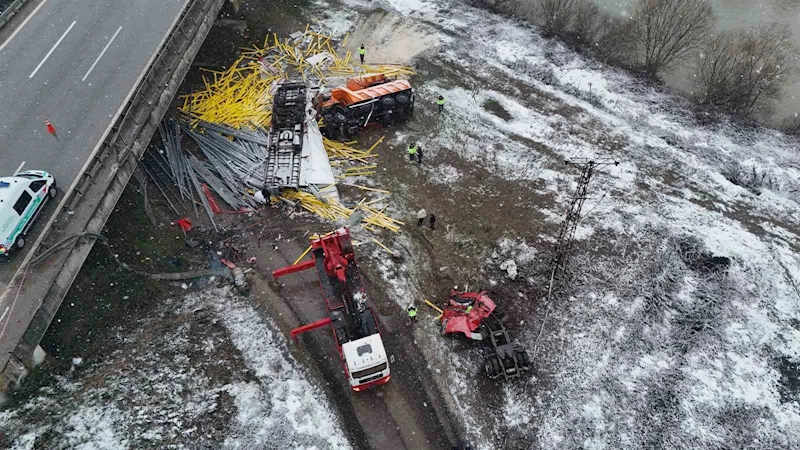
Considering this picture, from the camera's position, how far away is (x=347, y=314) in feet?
65.6

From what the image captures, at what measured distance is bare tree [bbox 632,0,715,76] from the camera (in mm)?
34406

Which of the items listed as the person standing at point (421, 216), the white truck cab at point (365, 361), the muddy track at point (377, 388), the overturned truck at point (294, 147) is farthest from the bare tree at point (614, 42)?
the white truck cab at point (365, 361)

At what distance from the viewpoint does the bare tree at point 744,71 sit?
32594mm

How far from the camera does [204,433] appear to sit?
18047mm

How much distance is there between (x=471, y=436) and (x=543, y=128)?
65.0 ft

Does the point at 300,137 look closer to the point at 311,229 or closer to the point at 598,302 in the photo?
the point at 311,229

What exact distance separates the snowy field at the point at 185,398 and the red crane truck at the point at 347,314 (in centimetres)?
175

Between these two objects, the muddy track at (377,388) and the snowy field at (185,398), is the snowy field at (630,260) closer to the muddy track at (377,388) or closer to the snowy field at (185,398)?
the muddy track at (377,388)

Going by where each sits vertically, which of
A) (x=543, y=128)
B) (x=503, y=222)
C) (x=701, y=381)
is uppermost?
(x=543, y=128)

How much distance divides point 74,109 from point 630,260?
26.2 metres

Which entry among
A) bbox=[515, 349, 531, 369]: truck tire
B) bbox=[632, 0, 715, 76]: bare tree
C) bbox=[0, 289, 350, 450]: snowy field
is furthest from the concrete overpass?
bbox=[632, 0, 715, 76]: bare tree

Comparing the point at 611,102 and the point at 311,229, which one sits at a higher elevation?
the point at 611,102

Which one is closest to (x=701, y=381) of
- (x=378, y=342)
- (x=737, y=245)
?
(x=737, y=245)

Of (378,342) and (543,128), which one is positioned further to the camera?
(543,128)
